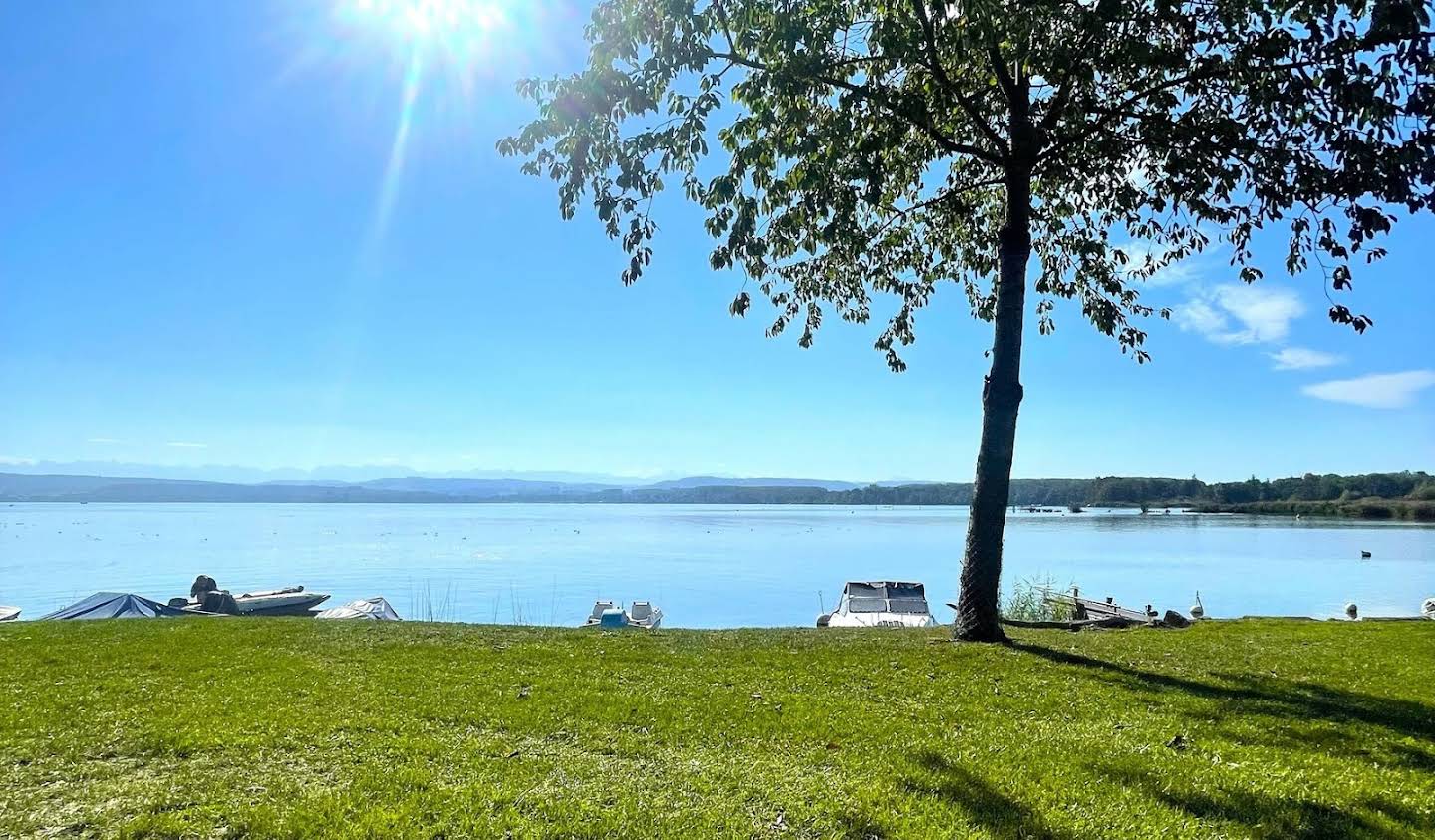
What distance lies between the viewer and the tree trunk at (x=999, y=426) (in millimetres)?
11398

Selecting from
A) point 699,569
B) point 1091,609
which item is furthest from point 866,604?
point 699,569

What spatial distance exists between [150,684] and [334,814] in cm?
480

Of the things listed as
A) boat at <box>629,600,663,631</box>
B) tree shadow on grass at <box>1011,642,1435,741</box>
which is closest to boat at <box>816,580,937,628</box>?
boat at <box>629,600,663,631</box>

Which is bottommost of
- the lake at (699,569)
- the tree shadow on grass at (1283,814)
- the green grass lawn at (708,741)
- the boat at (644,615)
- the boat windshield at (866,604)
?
the lake at (699,569)

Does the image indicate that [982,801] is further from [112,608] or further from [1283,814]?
[112,608]

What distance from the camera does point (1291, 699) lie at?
7656 mm

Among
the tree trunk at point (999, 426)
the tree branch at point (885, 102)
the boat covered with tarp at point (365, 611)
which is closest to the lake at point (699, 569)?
the boat covered with tarp at point (365, 611)

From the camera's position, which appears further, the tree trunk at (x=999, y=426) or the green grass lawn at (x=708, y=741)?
the tree trunk at (x=999, y=426)

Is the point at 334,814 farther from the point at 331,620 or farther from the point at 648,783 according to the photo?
the point at 331,620

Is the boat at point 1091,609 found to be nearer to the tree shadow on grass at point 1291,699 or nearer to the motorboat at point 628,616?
the motorboat at point 628,616

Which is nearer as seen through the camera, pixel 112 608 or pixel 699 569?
pixel 112 608

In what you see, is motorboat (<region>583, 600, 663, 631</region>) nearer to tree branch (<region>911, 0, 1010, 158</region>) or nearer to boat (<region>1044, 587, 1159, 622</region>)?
boat (<region>1044, 587, 1159, 622</region>)

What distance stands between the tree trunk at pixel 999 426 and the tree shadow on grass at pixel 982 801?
6.29 meters

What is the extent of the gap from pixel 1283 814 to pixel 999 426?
7363mm
